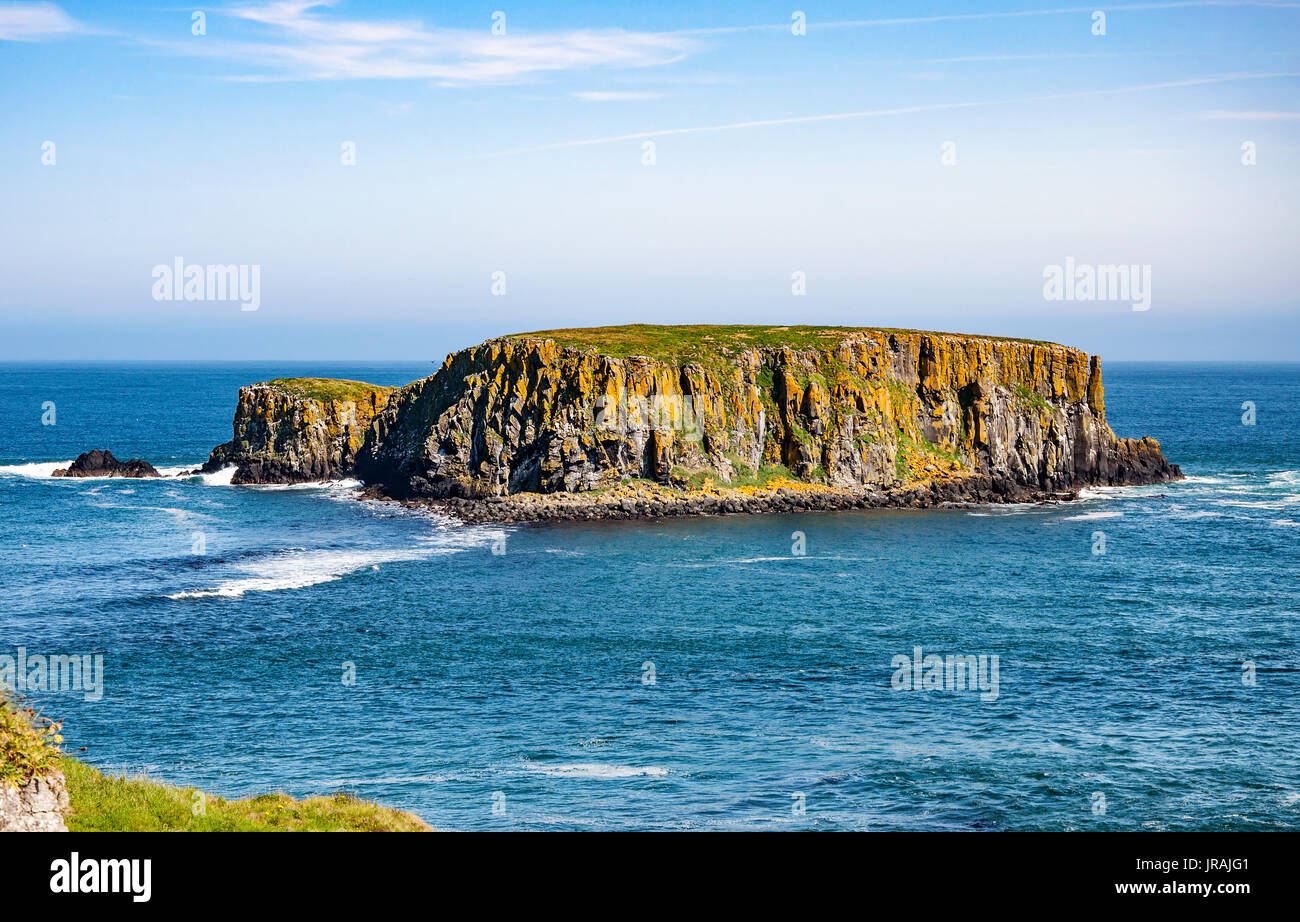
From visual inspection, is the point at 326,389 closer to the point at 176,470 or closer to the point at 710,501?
the point at 176,470

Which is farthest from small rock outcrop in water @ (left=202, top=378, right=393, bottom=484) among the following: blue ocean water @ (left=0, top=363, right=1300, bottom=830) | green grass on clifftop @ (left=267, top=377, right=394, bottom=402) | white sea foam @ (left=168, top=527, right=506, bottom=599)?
white sea foam @ (left=168, top=527, right=506, bottom=599)

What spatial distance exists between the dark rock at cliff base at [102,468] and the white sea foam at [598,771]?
315 feet

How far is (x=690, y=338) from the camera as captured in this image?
4417 inches

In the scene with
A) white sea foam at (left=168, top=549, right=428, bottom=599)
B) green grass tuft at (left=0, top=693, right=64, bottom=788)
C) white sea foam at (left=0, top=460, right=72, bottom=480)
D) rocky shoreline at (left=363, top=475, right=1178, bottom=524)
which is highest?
green grass tuft at (left=0, top=693, right=64, bottom=788)

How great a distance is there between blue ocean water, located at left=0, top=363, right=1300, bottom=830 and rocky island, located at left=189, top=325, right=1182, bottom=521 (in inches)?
307

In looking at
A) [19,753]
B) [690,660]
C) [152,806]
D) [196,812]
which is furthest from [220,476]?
[19,753]

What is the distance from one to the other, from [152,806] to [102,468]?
106 meters

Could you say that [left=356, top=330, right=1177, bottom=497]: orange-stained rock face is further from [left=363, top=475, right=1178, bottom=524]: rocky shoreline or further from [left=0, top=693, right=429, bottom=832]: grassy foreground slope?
[left=0, top=693, right=429, bottom=832]: grassy foreground slope

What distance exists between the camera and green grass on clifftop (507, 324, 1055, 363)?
105m

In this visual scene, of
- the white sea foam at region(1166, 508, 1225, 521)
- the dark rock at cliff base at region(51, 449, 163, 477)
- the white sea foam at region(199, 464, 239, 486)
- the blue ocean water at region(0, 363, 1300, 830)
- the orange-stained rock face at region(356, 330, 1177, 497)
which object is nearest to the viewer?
the blue ocean water at region(0, 363, 1300, 830)

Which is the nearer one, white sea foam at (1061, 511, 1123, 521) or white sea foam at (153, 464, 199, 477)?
white sea foam at (1061, 511, 1123, 521)

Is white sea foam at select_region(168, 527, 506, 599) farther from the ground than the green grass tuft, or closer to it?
closer to it

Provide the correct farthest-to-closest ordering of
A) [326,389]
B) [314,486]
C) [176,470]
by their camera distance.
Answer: [176,470] < [326,389] < [314,486]
